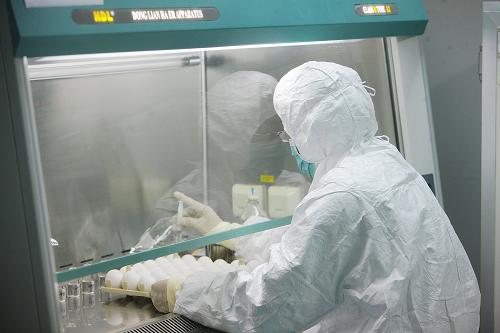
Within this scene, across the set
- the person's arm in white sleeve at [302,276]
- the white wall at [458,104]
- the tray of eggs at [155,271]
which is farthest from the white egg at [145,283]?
the white wall at [458,104]

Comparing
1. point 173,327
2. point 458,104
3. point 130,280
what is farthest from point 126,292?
point 458,104

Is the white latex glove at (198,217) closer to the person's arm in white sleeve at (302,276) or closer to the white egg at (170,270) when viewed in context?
the white egg at (170,270)

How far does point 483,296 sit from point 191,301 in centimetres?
104

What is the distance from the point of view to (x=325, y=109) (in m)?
1.56

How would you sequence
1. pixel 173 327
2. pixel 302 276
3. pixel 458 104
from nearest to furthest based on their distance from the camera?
1. pixel 302 276
2. pixel 173 327
3. pixel 458 104

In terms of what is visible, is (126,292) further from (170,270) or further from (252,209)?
(252,209)

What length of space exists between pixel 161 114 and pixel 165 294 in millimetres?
521

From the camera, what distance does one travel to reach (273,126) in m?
1.97

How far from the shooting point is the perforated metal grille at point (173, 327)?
153 centimetres

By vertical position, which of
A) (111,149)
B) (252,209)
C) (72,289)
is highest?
(111,149)

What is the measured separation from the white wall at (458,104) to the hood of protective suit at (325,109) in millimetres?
1013

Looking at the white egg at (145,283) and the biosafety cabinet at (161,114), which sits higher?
the biosafety cabinet at (161,114)

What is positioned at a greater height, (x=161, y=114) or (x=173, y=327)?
(x=161, y=114)

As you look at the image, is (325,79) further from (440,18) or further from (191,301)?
(440,18)
